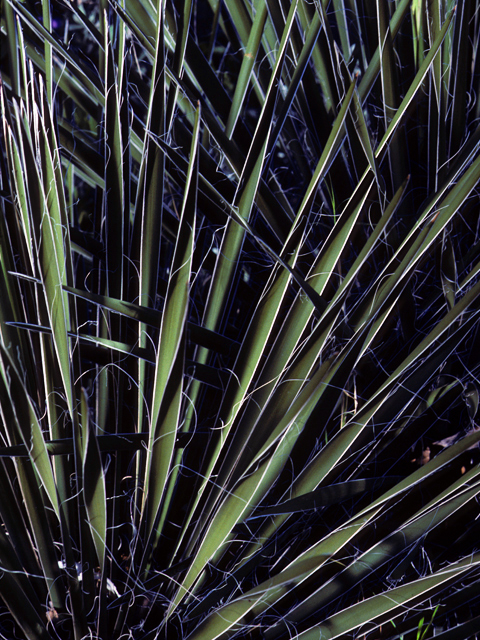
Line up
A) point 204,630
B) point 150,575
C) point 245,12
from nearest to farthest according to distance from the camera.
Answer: point 204,630 → point 150,575 → point 245,12

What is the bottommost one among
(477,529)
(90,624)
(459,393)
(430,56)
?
(90,624)

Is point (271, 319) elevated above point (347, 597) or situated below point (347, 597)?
above

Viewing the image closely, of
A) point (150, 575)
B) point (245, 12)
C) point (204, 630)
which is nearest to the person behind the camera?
point (204, 630)

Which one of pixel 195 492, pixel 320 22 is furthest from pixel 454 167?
pixel 195 492

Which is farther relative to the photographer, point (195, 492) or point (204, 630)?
point (195, 492)

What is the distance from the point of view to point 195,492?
0.63 meters

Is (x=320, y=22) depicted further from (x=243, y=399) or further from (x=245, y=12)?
(x=243, y=399)

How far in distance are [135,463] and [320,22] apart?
673mm

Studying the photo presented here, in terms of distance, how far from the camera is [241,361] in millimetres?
557

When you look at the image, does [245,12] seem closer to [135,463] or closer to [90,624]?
[135,463]

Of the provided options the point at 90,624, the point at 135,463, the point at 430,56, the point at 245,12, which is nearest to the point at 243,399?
the point at 135,463

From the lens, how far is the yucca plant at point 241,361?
513 mm

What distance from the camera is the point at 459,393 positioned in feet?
2.18

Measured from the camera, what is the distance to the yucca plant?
20.2 inches
